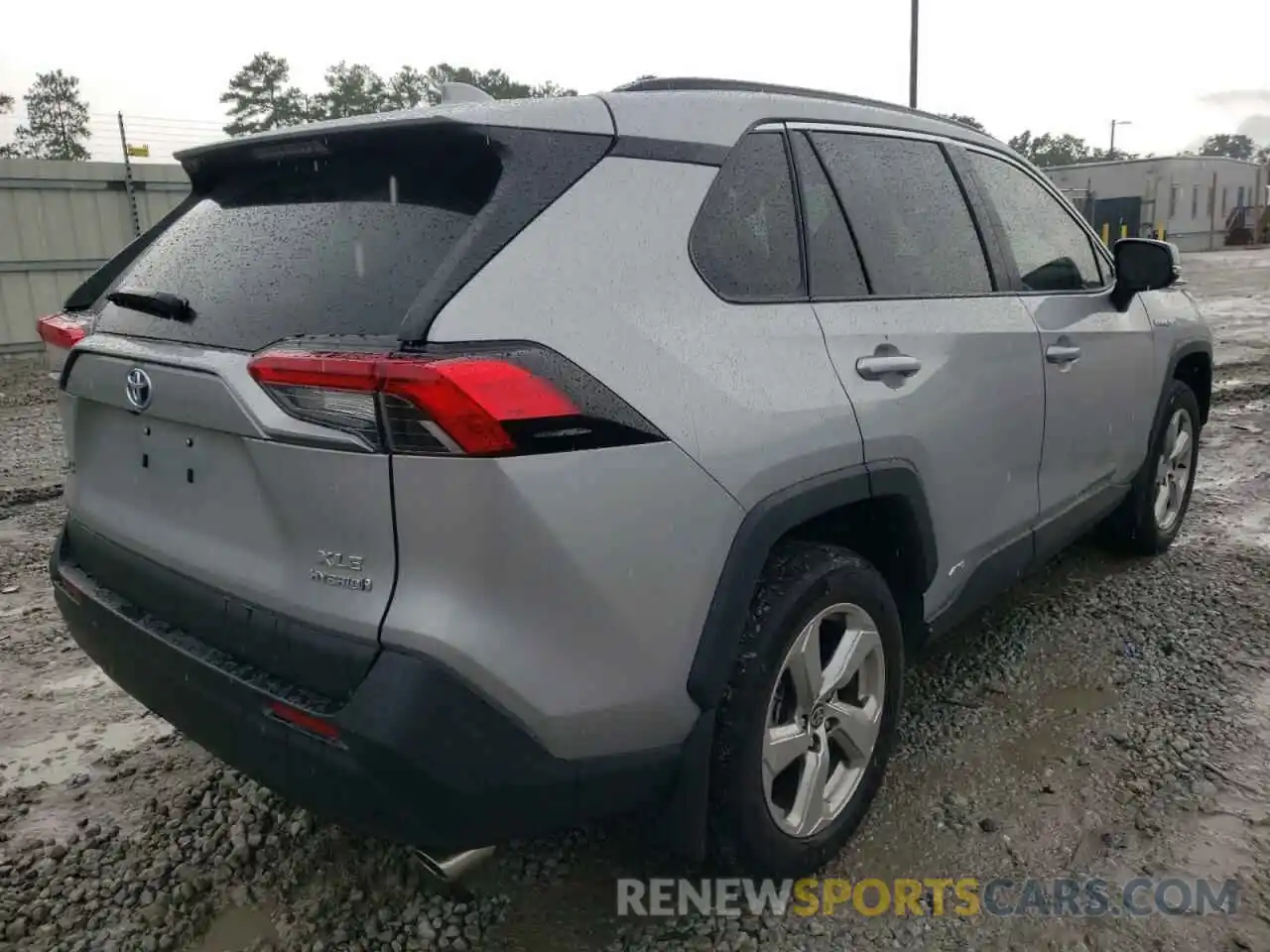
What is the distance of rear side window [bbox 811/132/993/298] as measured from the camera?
2.50 m

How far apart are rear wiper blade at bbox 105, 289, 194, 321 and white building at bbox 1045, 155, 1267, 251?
32858mm

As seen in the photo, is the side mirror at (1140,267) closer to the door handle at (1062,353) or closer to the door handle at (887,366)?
the door handle at (1062,353)

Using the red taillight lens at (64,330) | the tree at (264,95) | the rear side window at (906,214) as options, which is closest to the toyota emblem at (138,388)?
the red taillight lens at (64,330)

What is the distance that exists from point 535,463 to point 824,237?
3.74 feet

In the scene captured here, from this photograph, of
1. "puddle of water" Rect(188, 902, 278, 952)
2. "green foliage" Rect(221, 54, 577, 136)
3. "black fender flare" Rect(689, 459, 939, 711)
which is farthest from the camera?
"green foliage" Rect(221, 54, 577, 136)

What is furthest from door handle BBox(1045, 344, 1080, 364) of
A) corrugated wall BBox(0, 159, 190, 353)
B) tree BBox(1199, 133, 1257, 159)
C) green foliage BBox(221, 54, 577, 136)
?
tree BBox(1199, 133, 1257, 159)

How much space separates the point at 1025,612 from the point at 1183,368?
59.7 inches

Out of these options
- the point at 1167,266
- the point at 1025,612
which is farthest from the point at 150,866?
the point at 1167,266

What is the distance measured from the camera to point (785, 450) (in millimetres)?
2033

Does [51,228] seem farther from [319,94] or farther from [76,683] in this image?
[319,94]

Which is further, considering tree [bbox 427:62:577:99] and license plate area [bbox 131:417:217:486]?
tree [bbox 427:62:577:99]

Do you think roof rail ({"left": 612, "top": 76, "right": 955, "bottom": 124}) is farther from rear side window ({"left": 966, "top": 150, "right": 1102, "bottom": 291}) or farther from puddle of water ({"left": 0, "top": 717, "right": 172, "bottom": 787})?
puddle of water ({"left": 0, "top": 717, "right": 172, "bottom": 787})

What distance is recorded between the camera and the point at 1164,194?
117 feet

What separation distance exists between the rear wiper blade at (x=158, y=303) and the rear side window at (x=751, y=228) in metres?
1.08
